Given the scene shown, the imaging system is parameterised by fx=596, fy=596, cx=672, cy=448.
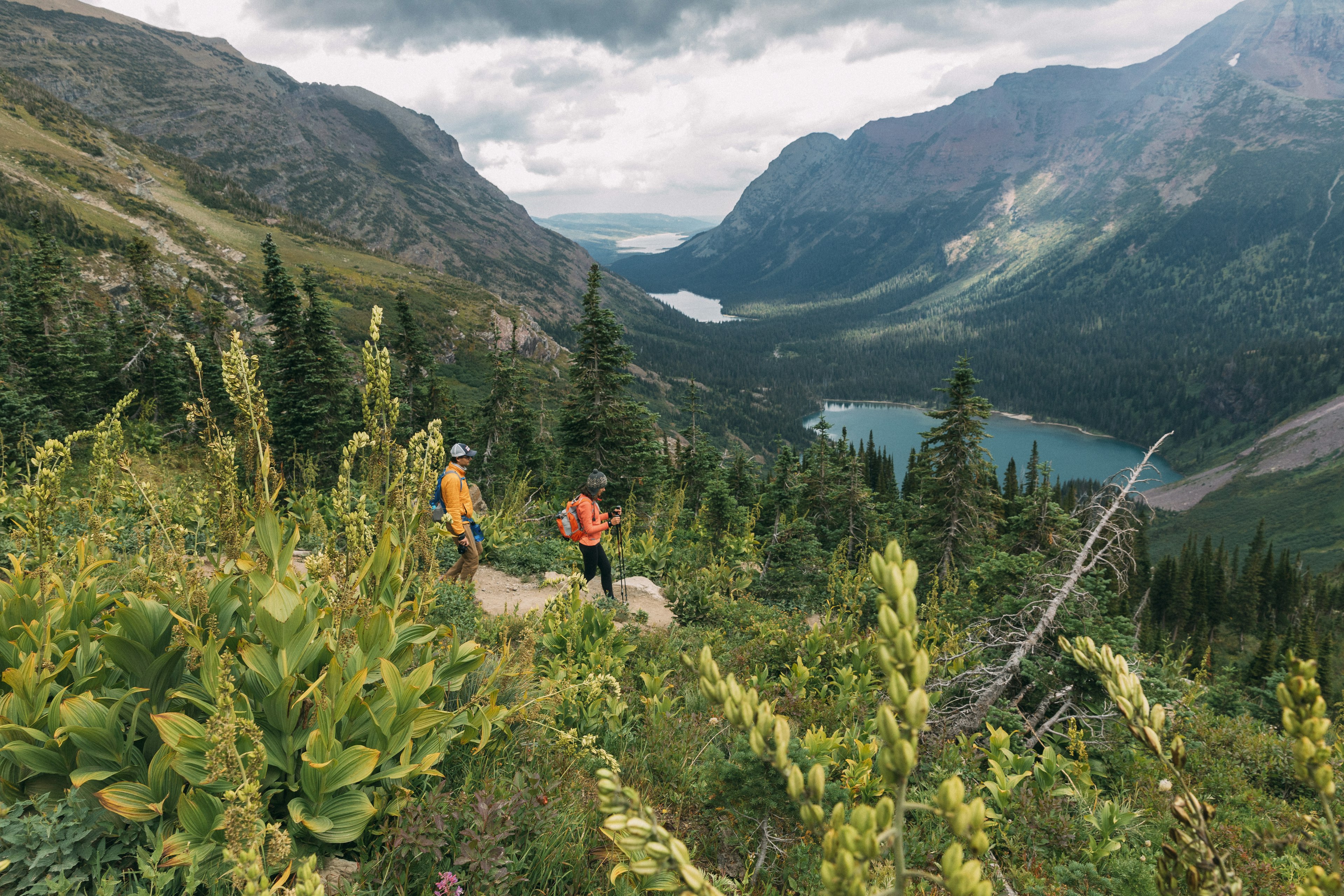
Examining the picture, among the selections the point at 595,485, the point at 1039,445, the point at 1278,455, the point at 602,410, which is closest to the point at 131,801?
the point at 595,485

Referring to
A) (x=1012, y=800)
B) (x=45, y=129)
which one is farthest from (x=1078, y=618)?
(x=45, y=129)

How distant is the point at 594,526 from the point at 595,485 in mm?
671

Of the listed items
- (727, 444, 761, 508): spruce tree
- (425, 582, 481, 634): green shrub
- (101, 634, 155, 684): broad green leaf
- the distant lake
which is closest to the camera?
(101, 634, 155, 684): broad green leaf

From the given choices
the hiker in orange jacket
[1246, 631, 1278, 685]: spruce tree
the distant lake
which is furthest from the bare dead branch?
the distant lake

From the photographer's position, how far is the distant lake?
154 m

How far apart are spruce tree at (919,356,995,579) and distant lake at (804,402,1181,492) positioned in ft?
424

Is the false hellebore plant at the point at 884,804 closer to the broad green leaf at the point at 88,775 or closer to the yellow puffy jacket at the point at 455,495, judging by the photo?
the broad green leaf at the point at 88,775

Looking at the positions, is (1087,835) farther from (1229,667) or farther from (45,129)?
(45,129)

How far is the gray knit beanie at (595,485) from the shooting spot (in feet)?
31.5

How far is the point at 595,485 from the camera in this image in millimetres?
9594

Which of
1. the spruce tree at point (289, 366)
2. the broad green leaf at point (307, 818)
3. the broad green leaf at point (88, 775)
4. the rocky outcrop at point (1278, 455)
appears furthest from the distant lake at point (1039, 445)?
the broad green leaf at point (88, 775)

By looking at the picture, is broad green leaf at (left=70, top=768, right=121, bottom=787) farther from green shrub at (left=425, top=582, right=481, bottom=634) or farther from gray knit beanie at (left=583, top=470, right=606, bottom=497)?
gray knit beanie at (left=583, top=470, right=606, bottom=497)

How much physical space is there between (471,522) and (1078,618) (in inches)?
328

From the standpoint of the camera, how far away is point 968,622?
9102 millimetres
